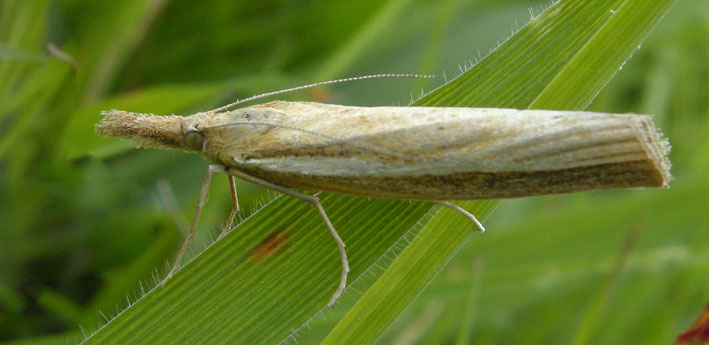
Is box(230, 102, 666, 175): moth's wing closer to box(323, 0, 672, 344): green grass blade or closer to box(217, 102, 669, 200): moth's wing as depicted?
box(217, 102, 669, 200): moth's wing

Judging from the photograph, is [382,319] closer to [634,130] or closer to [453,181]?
[453,181]

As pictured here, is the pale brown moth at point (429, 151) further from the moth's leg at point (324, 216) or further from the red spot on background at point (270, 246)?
the red spot on background at point (270, 246)

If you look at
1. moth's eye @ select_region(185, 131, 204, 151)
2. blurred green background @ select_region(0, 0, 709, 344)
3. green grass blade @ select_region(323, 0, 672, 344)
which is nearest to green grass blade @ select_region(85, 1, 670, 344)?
green grass blade @ select_region(323, 0, 672, 344)

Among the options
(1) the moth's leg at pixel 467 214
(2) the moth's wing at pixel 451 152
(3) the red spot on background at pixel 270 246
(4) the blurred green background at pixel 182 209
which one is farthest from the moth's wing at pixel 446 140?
(4) the blurred green background at pixel 182 209

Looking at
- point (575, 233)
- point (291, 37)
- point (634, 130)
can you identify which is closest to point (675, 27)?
point (575, 233)

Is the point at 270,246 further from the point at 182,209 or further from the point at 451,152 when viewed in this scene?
the point at 182,209

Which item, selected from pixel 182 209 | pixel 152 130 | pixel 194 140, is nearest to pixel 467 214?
pixel 194 140

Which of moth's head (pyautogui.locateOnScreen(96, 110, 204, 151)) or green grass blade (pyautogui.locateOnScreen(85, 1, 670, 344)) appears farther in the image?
moth's head (pyautogui.locateOnScreen(96, 110, 204, 151))
